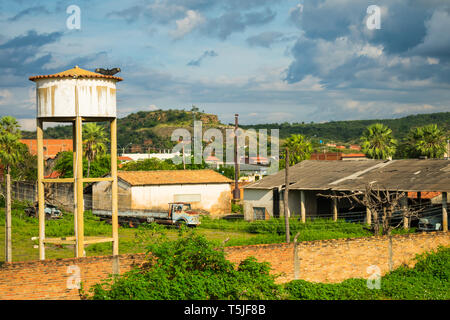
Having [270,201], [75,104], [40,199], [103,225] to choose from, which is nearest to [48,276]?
[40,199]

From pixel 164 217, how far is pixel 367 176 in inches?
494

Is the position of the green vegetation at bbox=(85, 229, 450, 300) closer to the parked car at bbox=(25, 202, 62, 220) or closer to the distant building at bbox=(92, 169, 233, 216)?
the distant building at bbox=(92, 169, 233, 216)

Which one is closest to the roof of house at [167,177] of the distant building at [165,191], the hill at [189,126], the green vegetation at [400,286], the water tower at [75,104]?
the distant building at [165,191]

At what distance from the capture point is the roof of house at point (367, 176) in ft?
95.4

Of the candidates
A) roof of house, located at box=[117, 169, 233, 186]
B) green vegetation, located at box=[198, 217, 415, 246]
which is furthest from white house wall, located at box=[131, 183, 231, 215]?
green vegetation, located at box=[198, 217, 415, 246]

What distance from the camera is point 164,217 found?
109ft

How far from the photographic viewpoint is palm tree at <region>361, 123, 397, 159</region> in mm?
54150

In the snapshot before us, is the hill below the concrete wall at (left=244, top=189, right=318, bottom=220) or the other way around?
the other way around

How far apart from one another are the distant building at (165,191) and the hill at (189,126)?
101 metres

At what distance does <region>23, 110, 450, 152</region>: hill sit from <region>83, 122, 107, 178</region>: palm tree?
303ft

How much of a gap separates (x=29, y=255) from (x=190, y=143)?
9063 cm

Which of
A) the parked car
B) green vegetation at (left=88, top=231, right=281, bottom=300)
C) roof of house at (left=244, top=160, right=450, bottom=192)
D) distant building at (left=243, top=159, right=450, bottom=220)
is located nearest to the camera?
green vegetation at (left=88, top=231, right=281, bottom=300)

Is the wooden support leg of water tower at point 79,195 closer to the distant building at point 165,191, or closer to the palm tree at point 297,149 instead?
the distant building at point 165,191

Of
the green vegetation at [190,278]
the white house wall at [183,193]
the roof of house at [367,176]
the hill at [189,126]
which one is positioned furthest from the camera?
the hill at [189,126]
